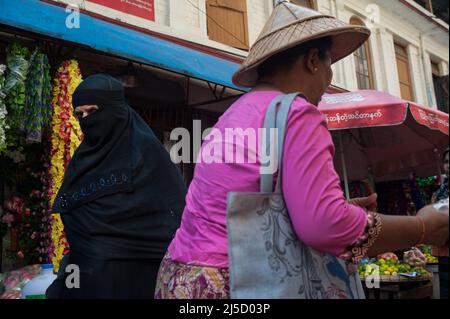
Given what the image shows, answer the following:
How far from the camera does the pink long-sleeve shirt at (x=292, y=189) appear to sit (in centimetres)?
95

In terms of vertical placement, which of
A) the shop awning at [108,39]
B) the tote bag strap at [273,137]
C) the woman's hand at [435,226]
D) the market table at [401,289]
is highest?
the shop awning at [108,39]

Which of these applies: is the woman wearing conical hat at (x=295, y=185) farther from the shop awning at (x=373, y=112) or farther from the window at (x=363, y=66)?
the window at (x=363, y=66)

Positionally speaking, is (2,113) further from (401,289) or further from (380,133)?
(380,133)

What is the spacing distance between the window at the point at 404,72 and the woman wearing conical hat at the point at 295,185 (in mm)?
11168

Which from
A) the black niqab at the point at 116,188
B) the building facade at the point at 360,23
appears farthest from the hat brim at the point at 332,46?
the building facade at the point at 360,23

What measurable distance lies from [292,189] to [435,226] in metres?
Result: 0.34

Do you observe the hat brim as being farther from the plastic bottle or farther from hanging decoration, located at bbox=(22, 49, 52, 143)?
hanging decoration, located at bbox=(22, 49, 52, 143)

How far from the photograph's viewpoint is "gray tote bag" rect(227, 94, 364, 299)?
96cm

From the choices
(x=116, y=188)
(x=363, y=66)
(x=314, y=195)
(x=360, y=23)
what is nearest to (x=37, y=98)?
(x=116, y=188)

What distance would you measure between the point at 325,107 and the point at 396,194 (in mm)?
4770

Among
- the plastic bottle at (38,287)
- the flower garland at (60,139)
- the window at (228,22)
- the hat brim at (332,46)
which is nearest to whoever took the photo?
the hat brim at (332,46)

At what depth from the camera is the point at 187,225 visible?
1.22m
